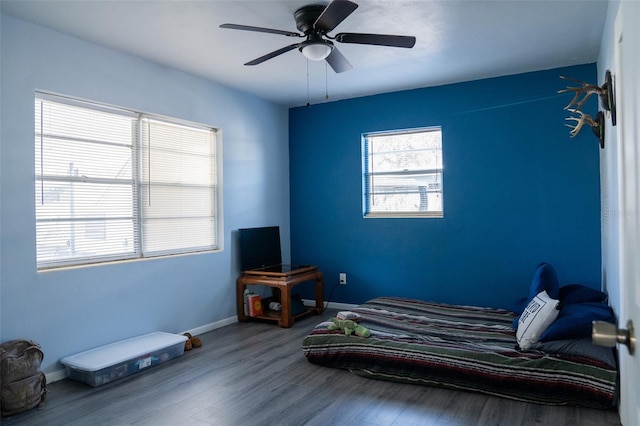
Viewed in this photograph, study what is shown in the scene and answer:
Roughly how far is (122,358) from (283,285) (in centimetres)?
174

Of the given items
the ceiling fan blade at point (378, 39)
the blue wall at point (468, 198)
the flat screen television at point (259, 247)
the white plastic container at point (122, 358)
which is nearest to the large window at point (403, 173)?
the blue wall at point (468, 198)

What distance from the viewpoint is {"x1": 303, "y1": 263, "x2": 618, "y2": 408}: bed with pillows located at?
2631mm

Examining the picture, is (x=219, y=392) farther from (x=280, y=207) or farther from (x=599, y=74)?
(x=599, y=74)

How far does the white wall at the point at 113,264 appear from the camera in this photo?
2.91 metres

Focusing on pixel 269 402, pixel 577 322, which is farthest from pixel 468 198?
pixel 269 402

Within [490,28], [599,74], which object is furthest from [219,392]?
[599,74]

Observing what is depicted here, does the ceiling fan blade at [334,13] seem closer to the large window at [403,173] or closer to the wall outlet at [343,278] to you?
the large window at [403,173]

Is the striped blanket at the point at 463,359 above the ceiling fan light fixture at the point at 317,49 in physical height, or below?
below

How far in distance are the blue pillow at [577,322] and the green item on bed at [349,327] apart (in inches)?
50.0

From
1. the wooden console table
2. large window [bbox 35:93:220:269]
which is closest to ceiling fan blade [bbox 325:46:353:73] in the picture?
large window [bbox 35:93:220:269]

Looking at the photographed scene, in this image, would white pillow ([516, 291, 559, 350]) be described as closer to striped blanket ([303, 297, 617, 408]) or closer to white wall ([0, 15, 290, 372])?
striped blanket ([303, 297, 617, 408])

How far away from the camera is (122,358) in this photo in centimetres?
314

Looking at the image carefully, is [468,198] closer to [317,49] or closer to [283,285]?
[283,285]

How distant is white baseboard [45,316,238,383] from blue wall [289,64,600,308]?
1.35 meters
